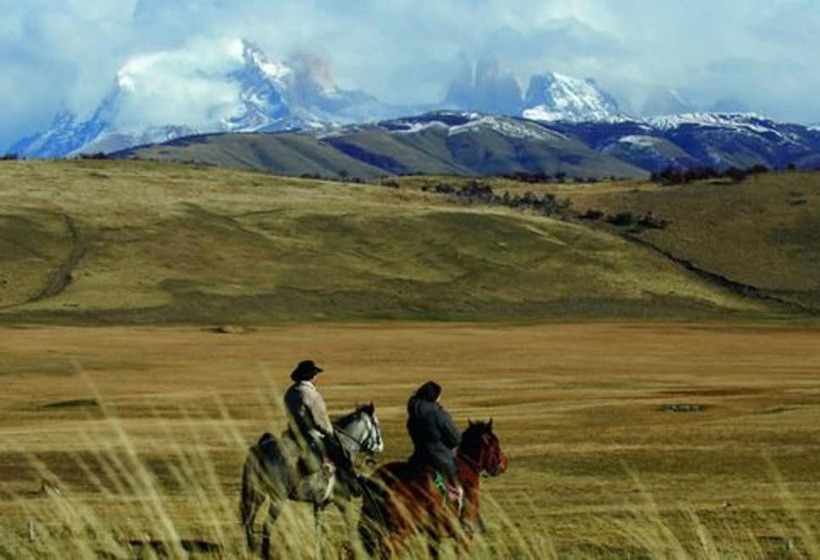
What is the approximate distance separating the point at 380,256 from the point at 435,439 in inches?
5752

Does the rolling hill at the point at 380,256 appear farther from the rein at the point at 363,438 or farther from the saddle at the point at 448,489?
the saddle at the point at 448,489

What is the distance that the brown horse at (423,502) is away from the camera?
35.4 feet

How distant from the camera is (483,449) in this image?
18.0 metres

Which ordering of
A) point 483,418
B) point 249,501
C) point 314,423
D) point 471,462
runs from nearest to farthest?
point 249,501, point 314,423, point 471,462, point 483,418

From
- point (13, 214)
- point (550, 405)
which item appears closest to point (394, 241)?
point (13, 214)

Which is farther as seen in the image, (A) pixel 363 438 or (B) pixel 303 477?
(A) pixel 363 438

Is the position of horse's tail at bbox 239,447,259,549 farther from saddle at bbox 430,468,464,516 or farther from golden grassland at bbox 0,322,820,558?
saddle at bbox 430,468,464,516

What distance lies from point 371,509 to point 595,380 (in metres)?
59.9

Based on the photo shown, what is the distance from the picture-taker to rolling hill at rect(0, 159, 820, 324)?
140 meters

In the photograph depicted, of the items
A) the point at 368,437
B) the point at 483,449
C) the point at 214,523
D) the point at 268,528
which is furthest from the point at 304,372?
the point at 214,523

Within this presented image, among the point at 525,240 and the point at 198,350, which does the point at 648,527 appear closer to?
the point at 198,350

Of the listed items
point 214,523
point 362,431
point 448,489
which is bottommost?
point 448,489

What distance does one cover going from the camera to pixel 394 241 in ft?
551

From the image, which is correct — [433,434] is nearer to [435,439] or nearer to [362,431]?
[435,439]
